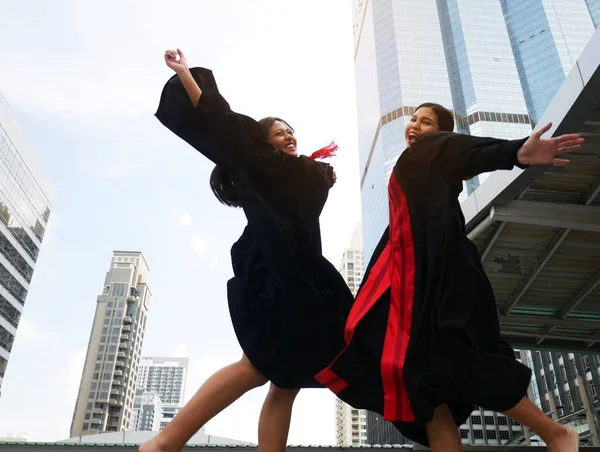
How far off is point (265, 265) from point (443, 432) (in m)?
0.81

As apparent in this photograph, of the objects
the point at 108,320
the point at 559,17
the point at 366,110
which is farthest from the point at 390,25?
the point at 108,320

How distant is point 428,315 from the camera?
166cm

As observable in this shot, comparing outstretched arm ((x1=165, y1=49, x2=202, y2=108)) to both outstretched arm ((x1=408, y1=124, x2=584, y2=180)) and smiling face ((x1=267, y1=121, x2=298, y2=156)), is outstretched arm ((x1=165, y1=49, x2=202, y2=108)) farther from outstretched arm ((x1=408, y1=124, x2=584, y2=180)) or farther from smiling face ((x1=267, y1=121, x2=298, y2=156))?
outstretched arm ((x1=408, y1=124, x2=584, y2=180))

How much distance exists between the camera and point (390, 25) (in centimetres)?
9869

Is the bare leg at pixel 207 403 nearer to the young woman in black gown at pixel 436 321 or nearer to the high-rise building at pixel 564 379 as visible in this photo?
the young woman in black gown at pixel 436 321

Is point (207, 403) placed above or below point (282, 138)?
below

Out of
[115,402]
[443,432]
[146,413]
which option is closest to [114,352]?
[115,402]

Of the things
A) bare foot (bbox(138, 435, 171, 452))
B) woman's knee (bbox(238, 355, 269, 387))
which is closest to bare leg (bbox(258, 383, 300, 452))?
woman's knee (bbox(238, 355, 269, 387))

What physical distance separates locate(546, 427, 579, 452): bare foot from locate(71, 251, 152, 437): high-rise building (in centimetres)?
7764

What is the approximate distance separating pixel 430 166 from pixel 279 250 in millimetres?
643

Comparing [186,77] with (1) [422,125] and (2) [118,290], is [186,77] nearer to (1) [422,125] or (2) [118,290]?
(1) [422,125]

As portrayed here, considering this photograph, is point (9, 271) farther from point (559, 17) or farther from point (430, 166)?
point (559, 17)

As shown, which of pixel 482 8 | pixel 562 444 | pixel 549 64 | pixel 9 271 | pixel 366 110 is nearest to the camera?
pixel 562 444

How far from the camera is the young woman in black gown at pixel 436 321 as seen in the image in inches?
62.1
